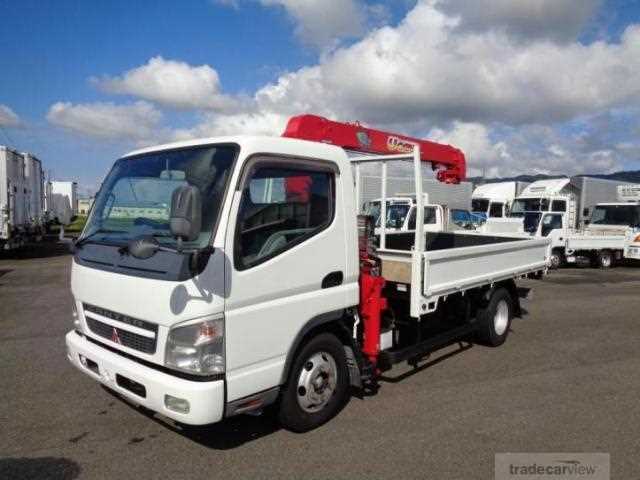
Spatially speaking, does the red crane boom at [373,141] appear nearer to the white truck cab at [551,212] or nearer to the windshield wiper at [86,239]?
the windshield wiper at [86,239]

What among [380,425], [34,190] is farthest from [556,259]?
[34,190]

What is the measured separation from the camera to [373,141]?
551 cm

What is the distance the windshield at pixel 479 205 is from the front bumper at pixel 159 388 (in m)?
25.5

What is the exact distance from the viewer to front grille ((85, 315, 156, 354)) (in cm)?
307

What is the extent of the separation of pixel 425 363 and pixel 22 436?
3.95m

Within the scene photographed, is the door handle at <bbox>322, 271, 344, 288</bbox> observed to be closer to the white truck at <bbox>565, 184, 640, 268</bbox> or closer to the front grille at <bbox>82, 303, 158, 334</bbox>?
the front grille at <bbox>82, 303, 158, 334</bbox>

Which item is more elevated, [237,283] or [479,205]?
[479,205]

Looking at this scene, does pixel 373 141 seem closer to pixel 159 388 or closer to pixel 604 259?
pixel 159 388

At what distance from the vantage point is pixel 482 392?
4.59 metres

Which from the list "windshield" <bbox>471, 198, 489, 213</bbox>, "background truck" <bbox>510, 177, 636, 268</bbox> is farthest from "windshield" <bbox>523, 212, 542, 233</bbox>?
"windshield" <bbox>471, 198, 489, 213</bbox>

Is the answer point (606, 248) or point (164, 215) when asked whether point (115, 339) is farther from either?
point (606, 248)

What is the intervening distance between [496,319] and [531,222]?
10.1m

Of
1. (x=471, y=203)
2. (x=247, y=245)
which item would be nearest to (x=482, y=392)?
(x=247, y=245)

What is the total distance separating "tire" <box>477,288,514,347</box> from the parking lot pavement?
0.54 ft
